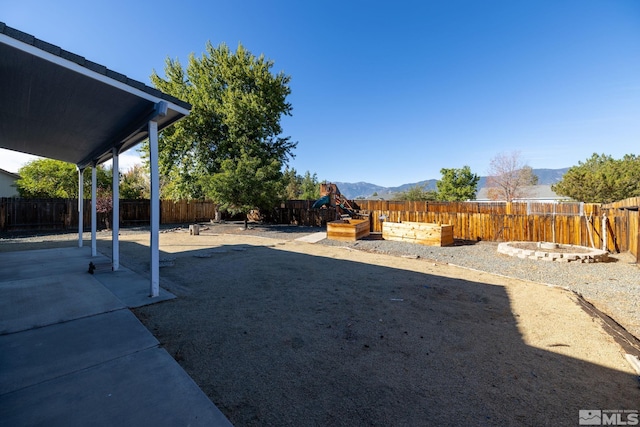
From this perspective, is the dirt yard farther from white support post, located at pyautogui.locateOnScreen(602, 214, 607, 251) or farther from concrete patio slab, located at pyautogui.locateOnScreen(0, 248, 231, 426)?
white support post, located at pyautogui.locateOnScreen(602, 214, 607, 251)

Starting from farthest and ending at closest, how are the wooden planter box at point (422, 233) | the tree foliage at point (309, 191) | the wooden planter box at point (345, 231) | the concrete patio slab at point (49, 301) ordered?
the tree foliage at point (309, 191) < the wooden planter box at point (345, 231) < the wooden planter box at point (422, 233) < the concrete patio slab at point (49, 301)

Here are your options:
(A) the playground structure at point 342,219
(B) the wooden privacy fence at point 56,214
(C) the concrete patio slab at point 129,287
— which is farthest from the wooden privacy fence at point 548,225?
(B) the wooden privacy fence at point 56,214

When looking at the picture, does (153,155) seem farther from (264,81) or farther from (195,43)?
(195,43)

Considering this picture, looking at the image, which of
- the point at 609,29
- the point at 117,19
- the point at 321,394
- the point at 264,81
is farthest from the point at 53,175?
the point at 609,29

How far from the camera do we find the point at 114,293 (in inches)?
187

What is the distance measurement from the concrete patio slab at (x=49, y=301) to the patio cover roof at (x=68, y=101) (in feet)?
10.2

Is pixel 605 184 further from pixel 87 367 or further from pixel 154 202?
pixel 87 367

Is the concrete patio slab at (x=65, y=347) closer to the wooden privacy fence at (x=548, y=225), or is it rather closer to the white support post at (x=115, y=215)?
the white support post at (x=115, y=215)

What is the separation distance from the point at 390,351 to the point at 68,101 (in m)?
6.29

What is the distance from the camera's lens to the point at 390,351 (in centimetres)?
312

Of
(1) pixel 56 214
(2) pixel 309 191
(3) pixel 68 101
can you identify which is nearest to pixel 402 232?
(3) pixel 68 101

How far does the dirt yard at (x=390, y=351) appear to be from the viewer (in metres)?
2.21

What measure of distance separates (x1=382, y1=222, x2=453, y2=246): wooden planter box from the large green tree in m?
9.65

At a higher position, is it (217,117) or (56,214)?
(217,117)
